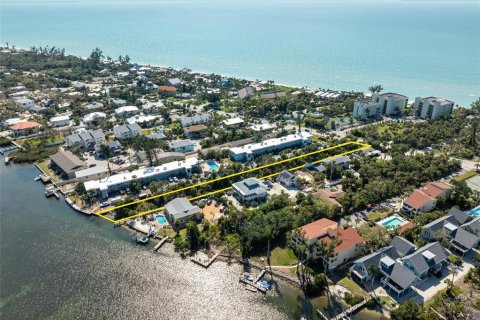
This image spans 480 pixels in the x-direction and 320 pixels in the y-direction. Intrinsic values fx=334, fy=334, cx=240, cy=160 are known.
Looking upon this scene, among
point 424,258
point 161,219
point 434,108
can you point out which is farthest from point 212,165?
point 434,108

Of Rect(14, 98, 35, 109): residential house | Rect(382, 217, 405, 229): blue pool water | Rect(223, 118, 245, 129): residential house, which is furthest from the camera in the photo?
Rect(14, 98, 35, 109): residential house

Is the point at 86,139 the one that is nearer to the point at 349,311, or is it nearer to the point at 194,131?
the point at 194,131

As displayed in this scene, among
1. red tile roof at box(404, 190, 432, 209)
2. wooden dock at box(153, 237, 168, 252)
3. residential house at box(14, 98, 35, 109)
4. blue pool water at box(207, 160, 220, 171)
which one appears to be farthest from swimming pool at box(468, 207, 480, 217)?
residential house at box(14, 98, 35, 109)

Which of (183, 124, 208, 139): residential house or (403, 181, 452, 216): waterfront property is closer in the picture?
(403, 181, 452, 216): waterfront property

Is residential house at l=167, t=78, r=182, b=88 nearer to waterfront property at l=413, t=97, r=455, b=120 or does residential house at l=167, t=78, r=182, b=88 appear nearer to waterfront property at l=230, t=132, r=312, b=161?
waterfront property at l=230, t=132, r=312, b=161

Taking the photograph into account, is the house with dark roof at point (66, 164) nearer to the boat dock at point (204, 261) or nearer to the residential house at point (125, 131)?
the residential house at point (125, 131)
